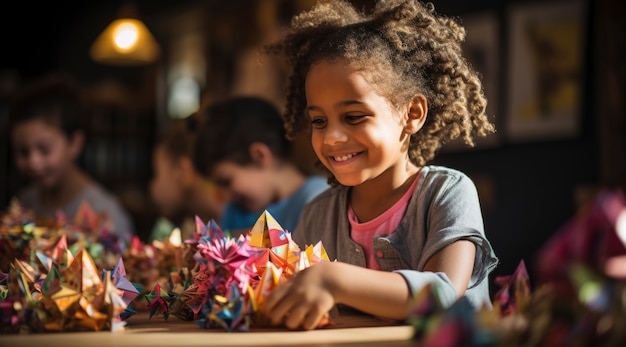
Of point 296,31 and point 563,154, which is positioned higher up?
point 296,31

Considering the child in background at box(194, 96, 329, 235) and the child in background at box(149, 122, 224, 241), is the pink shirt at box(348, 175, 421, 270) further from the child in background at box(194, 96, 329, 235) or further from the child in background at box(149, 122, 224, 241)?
the child in background at box(149, 122, 224, 241)

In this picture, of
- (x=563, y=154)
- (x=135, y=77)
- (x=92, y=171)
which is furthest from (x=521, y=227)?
(x=135, y=77)

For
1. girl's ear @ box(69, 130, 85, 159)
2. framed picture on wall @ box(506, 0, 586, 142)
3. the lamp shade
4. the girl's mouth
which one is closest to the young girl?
the girl's mouth

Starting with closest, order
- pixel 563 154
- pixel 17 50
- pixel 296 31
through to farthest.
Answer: pixel 296 31
pixel 563 154
pixel 17 50

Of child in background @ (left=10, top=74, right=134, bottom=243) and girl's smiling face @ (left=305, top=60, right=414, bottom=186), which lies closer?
girl's smiling face @ (left=305, top=60, right=414, bottom=186)

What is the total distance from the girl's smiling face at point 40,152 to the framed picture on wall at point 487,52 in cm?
292

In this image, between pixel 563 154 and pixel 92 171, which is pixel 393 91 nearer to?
pixel 563 154

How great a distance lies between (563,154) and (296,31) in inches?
140

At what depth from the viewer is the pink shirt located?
1.64 m

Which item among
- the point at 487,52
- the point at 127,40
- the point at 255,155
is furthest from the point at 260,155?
the point at 487,52

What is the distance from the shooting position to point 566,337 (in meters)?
0.78

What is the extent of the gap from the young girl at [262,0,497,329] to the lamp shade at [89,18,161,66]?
299 centimetres

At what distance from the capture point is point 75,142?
4113 mm

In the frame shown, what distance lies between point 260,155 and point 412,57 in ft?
4.52
